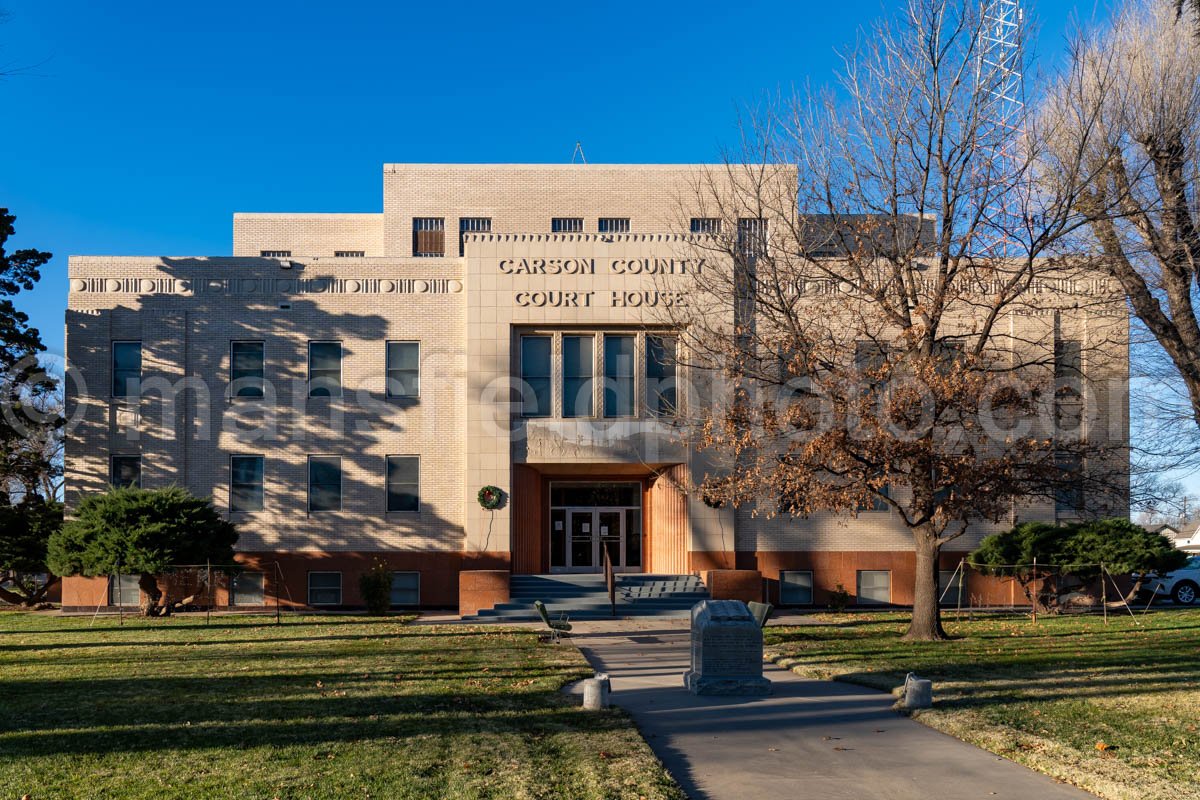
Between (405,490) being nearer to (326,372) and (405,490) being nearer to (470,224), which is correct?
(326,372)

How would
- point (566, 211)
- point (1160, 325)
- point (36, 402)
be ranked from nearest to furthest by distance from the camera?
point (1160, 325), point (566, 211), point (36, 402)

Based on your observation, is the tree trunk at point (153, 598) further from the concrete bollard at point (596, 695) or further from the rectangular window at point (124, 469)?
the concrete bollard at point (596, 695)

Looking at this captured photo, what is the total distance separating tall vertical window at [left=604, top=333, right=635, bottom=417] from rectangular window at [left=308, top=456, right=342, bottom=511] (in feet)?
25.6

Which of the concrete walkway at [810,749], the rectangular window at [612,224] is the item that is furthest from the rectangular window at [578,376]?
the concrete walkway at [810,749]

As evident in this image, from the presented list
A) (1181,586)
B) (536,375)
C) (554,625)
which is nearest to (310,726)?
(554,625)

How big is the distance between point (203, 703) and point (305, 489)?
687 inches

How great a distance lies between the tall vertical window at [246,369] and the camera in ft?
98.1

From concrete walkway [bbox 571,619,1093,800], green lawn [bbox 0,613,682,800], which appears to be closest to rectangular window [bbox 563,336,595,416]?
green lawn [bbox 0,613,682,800]

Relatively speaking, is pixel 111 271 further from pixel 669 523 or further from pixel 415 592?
pixel 669 523

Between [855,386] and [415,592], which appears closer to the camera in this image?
[855,386]

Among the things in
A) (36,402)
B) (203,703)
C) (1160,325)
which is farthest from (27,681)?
(36,402)

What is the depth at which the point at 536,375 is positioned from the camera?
29.6 m

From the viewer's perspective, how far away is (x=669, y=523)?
29.6 m

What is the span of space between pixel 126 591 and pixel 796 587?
18.7 meters
